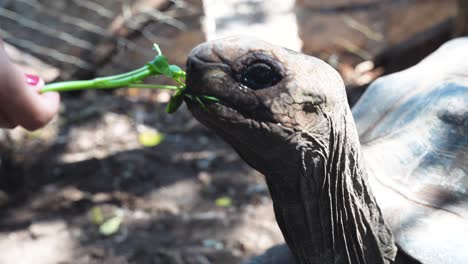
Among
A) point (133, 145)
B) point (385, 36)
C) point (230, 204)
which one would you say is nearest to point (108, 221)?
point (230, 204)

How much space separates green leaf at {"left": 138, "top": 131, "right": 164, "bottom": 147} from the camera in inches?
131

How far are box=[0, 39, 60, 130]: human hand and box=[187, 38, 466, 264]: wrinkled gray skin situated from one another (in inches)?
15.6

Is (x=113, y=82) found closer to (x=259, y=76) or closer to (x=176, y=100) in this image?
(x=176, y=100)

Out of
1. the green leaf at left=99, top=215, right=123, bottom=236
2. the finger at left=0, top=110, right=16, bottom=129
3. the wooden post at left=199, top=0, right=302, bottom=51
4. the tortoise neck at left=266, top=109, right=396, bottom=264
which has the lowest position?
the green leaf at left=99, top=215, right=123, bottom=236

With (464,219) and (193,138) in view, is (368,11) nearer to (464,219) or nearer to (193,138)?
(193,138)

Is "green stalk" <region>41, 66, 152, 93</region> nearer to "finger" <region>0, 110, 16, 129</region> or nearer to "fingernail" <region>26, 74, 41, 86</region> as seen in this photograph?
"fingernail" <region>26, 74, 41, 86</region>

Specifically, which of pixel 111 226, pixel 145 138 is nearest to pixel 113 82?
pixel 111 226

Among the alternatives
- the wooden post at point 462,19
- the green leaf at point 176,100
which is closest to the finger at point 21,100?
the green leaf at point 176,100

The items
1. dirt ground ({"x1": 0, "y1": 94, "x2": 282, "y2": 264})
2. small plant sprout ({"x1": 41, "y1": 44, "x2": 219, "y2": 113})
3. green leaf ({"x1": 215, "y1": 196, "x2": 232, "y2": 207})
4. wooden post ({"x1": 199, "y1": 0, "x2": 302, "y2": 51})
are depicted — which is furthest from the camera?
wooden post ({"x1": 199, "y1": 0, "x2": 302, "y2": 51})

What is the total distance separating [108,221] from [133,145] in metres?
0.79

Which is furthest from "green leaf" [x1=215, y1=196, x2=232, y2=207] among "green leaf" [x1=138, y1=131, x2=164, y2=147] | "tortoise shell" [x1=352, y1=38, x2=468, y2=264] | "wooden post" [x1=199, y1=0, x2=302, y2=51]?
"wooden post" [x1=199, y1=0, x2=302, y2=51]

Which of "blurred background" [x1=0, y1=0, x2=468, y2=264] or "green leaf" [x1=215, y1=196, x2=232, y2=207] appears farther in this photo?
"green leaf" [x1=215, y1=196, x2=232, y2=207]

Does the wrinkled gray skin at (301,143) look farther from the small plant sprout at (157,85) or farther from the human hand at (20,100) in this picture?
the human hand at (20,100)

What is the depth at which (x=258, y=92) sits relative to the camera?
3.97 ft
